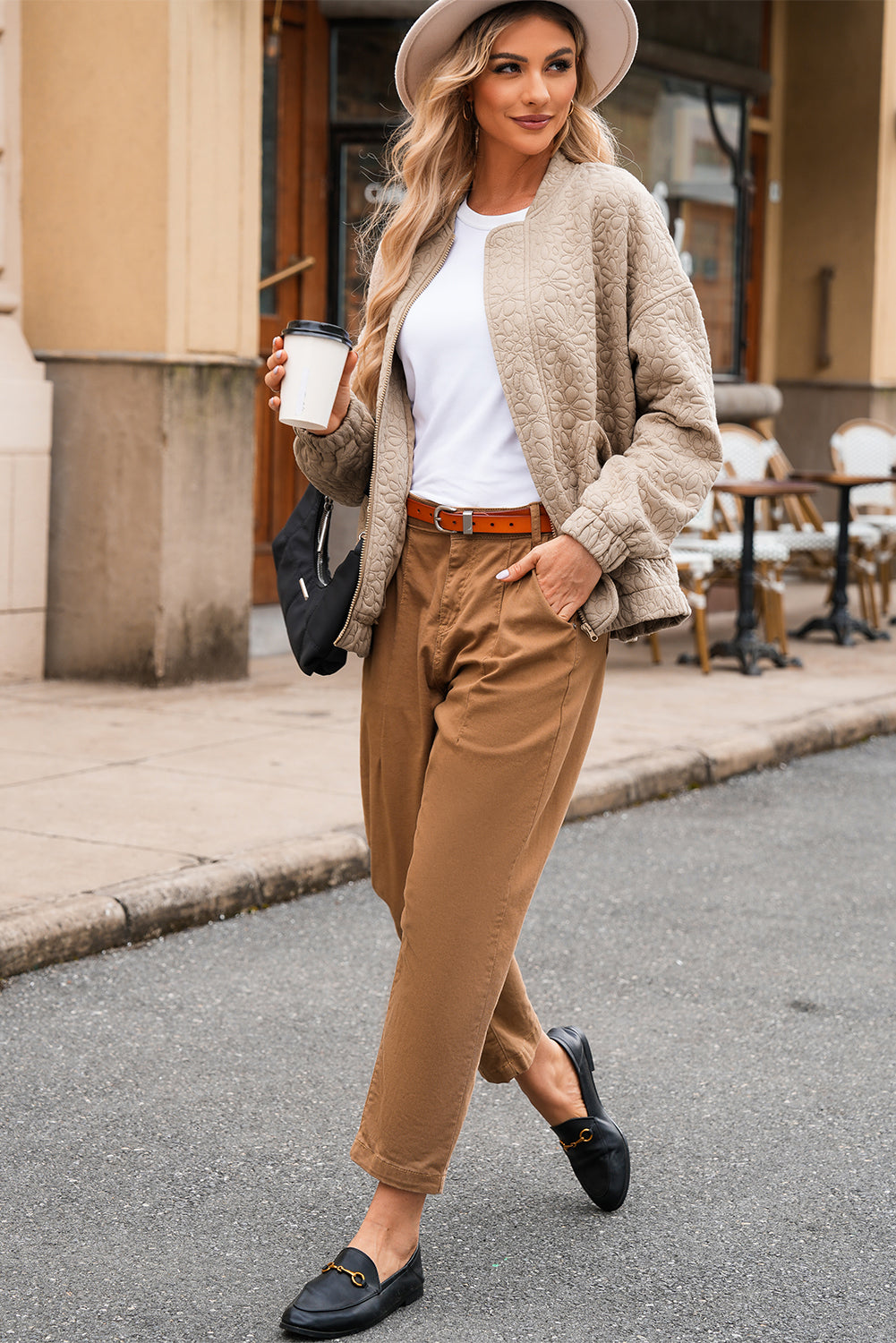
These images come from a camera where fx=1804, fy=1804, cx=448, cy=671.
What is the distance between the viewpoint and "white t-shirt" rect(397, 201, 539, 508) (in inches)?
108

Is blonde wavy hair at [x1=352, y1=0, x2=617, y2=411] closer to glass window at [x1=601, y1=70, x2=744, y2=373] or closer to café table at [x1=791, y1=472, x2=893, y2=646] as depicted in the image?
café table at [x1=791, y1=472, x2=893, y2=646]

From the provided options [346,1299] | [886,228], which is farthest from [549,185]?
[886,228]

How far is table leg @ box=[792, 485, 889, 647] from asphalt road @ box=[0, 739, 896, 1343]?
18.6 feet

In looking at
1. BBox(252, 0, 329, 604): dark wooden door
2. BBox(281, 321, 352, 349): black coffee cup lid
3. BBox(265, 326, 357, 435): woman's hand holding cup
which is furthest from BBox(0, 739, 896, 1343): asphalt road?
BBox(252, 0, 329, 604): dark wooden door

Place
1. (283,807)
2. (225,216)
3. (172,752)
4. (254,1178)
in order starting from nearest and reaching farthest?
(254,1178), (283,807), (172,752), (225,216)

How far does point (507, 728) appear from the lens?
106 inches

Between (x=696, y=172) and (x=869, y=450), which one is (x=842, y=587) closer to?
(x=869, y=450)

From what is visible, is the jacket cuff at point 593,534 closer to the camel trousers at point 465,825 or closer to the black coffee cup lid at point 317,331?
the camel trousers at point 465,825

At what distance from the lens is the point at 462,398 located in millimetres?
2754

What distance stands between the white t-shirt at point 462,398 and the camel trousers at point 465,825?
0.07 metres

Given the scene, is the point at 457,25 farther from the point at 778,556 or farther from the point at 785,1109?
the point at 778,556

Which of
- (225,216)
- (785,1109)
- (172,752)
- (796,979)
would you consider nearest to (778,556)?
(225,216)

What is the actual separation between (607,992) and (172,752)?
9.08 feet

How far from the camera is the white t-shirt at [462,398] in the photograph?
2734 mm
